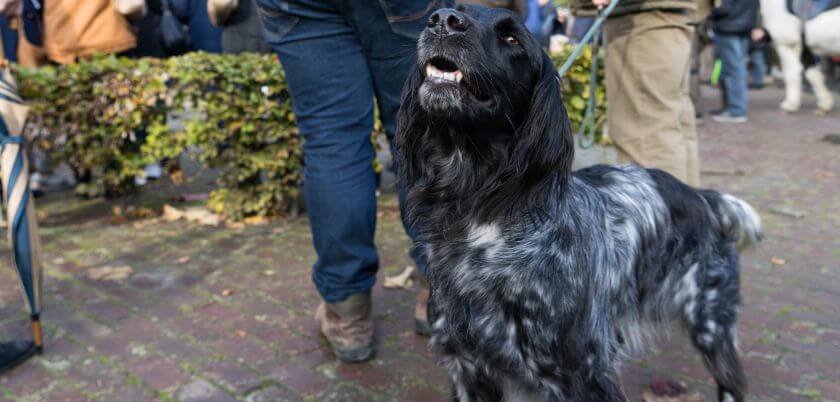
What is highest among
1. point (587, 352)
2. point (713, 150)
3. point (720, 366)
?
point (587, 352)

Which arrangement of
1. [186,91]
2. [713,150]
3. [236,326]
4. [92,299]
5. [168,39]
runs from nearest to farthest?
[236,326] → [92,299] → [186,91] → [168,39] → [713,150]

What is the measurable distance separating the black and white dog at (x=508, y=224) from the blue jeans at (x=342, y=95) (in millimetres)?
670

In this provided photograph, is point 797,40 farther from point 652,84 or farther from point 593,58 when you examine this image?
point 593,58

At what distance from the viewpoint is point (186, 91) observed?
5602mm

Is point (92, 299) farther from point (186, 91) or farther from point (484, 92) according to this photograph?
point (484, 92)

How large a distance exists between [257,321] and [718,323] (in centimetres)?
227

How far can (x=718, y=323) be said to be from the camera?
3020 millimetres

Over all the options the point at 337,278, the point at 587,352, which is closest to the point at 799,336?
the point at 587,352

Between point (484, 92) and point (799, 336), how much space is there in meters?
2.37

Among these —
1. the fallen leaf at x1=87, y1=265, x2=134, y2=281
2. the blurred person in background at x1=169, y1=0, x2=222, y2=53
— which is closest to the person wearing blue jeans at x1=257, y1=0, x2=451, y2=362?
the fallen leaf at x1=87, y1=265, x2=134, y2=281

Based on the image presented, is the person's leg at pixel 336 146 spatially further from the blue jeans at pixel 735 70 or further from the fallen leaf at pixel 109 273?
the blue jeans at pixel 735 70

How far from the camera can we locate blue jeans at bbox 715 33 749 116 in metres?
10.8

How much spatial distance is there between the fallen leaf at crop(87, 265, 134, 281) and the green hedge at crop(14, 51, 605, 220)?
1159 mm

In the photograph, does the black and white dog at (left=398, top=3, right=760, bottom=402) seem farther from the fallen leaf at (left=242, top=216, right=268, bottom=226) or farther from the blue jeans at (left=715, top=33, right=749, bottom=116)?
the blue jeans at (left=715, top=33, right=749, bottom=116)
